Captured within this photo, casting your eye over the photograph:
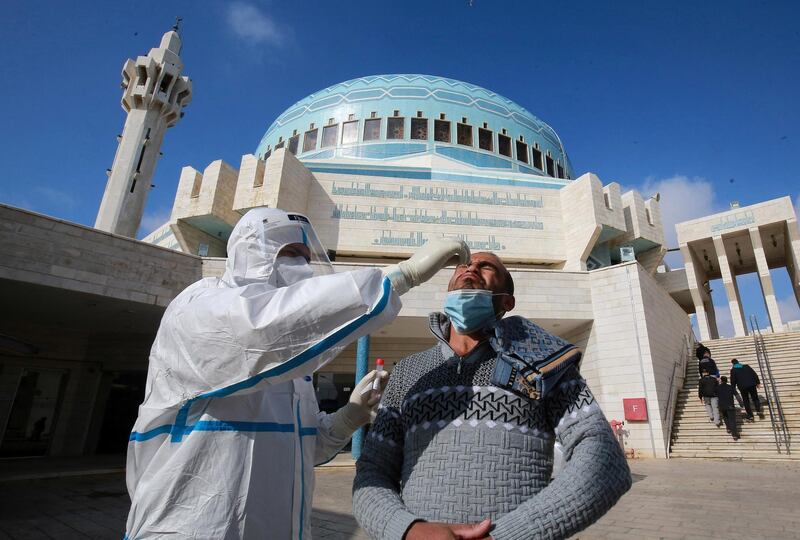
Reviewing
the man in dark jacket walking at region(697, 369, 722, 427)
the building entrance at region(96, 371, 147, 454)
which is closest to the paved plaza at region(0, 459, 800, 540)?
the man in dark jacket walking at region(697, 369, 722, 427)

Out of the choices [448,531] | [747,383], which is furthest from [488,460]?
[747,383]

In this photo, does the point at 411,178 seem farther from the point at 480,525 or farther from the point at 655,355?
the point at 480,525

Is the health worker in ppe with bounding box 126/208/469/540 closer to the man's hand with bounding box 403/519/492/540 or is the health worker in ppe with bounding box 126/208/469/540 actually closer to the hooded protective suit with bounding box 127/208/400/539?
the hooded protective suit with bounding box 127/208/400/539

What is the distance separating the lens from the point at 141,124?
18609 millimetres

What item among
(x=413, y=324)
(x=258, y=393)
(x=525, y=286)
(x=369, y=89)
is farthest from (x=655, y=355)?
(x=369, y=89)

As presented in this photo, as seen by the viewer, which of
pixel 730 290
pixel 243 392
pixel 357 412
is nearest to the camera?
pixel 243 392

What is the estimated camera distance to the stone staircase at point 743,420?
9578 millimetres

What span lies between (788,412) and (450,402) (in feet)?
43.2

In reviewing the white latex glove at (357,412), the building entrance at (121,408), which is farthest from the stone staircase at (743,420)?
the building entrance at (121,408)

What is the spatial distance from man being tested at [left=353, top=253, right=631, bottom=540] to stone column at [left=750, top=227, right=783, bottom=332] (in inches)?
1016

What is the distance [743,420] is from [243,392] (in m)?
13.2

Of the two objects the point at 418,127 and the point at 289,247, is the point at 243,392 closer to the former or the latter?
the point at 289,247

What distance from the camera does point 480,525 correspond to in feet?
3.83

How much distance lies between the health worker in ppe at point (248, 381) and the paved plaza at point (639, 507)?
306 centimetres
